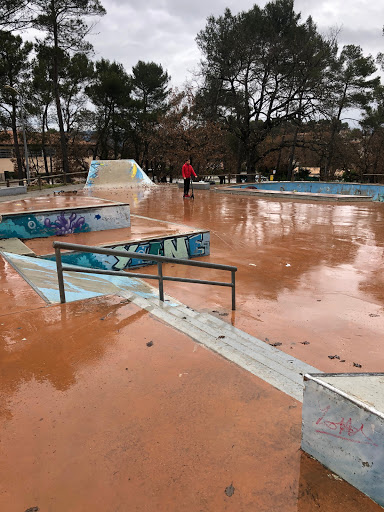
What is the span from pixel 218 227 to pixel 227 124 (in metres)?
22.9

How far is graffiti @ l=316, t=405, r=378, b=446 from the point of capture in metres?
1.69

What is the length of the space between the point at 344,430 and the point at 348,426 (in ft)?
0.13

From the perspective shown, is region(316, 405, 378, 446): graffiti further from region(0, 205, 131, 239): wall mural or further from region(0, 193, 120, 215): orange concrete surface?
region(0, 193, 120, 215): orange concrete surface

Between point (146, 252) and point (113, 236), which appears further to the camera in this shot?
point (113, 236)

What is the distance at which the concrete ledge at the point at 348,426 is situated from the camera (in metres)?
1.67

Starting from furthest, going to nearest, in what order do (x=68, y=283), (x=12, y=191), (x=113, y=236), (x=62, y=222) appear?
(x=12, y=191)
(x=62, y=222)
(x=113, y=236)
(x=68, y=283)

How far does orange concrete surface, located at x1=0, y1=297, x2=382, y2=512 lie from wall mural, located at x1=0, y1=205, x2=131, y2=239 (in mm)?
5481

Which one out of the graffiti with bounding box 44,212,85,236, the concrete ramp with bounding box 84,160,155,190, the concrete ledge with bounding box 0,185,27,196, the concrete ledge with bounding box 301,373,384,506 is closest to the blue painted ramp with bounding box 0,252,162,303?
the graffiti with bounding box 44,212,85,236

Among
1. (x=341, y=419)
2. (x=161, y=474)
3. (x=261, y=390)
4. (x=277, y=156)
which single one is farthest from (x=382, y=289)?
(x=277, y=156)

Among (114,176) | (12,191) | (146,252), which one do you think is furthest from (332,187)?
(146,252)

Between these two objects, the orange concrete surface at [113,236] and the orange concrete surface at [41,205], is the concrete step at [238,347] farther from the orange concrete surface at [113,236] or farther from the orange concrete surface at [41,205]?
the orange concrete surface at [41,205]

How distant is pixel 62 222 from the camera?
28.2ft

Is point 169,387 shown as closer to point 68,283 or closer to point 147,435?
point 147,435

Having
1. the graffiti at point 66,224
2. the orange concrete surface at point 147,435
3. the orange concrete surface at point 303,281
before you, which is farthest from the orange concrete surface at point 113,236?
the orange concrete surface at point 147,435
